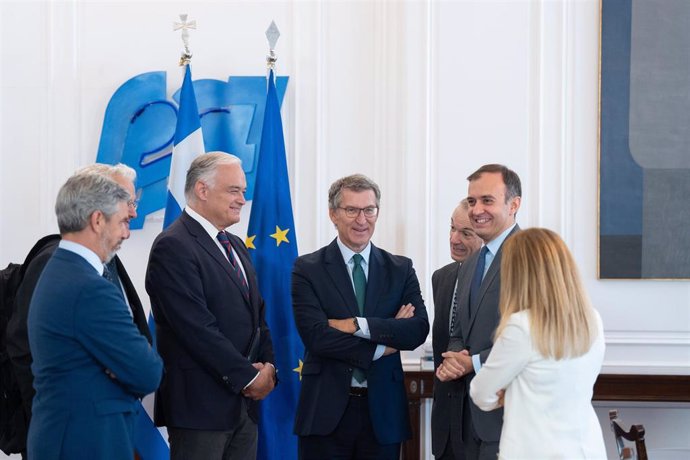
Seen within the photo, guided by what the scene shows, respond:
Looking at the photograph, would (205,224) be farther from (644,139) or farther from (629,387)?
(644,139)

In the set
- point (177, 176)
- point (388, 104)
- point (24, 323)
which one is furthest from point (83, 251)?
point (388, 104)

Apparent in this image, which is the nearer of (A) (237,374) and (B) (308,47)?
(A) (237,374)

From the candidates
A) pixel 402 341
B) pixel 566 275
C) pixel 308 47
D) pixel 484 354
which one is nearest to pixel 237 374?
pixel 402 341

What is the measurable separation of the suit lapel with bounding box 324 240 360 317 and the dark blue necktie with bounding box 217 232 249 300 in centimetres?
38

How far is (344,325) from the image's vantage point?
3416mm

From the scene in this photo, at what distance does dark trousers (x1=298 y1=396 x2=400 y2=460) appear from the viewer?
3391 mm

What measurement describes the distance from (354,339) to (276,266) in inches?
44.5

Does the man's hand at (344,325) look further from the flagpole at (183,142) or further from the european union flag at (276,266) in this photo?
the flagpole at (183,142)

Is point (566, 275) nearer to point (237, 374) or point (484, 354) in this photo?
point (484, 354)

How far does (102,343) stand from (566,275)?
139cm

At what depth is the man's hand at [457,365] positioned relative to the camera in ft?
9.85

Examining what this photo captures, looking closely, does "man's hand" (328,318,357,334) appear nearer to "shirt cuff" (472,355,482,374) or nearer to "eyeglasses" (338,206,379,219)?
"eyeglasses" (338,206,379,219)

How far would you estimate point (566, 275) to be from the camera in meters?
2.44

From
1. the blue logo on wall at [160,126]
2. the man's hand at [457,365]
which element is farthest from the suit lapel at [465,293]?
the blue logo on wall at [160,126]
